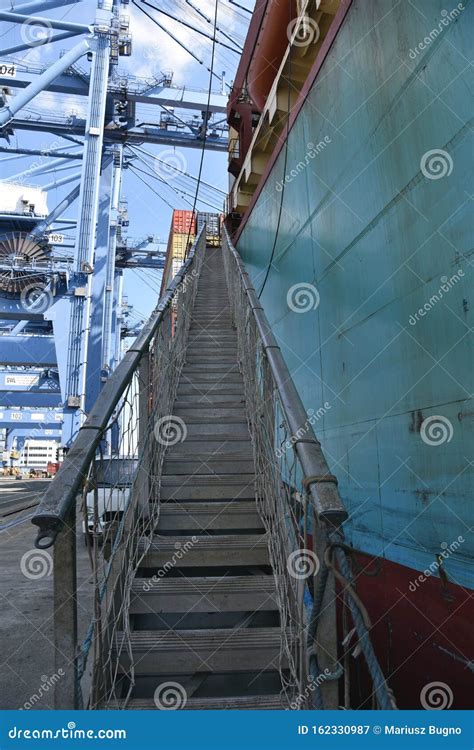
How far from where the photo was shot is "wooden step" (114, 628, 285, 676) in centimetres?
215

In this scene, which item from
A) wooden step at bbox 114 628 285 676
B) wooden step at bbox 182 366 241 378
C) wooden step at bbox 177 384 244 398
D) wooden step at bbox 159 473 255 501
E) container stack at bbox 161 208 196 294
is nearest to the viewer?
wooden step at bbox 114 628 285 676

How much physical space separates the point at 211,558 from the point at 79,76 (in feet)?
56.5

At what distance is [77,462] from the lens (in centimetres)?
176

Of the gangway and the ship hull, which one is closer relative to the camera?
the gangway

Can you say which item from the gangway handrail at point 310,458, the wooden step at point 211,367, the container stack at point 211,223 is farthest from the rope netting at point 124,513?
the container stack at point 211,223

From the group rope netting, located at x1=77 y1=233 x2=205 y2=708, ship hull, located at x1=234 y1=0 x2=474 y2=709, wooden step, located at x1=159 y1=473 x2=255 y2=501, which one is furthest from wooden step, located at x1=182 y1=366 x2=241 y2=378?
wooden step, located at x1=159 y1=473 x2=255 y2=501

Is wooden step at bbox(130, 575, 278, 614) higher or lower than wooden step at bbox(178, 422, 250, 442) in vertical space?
lower

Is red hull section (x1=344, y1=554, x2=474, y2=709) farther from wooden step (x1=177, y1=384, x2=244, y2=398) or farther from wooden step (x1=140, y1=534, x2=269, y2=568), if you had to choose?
wooden step (x1=177, y1=384, x2=244, y2=398)

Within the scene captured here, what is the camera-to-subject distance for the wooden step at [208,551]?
106 inches

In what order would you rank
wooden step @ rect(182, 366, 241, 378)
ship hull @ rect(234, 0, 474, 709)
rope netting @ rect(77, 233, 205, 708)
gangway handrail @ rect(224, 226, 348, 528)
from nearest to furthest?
gangway handrail @ rect(224, 226, 348, 528) < rope netting @ rect(77, 233, 205, 708) < ship hull @ rect(234, 0, 474, 709) < wooden step @ rect(182, 366, 241, 378)

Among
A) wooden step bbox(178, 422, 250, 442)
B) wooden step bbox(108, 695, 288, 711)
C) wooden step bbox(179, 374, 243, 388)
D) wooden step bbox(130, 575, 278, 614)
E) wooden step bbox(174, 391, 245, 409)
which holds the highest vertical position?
wooden step bbox(179, 374, 243, 388)

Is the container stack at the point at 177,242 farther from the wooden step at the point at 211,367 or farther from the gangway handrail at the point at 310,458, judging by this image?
the gangway handrail at the point at 310,458

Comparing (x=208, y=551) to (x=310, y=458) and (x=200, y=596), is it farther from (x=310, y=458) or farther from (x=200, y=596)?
(x=310, y=458)

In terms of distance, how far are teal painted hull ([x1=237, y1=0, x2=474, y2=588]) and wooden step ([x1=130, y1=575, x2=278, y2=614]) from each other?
0.85 m
